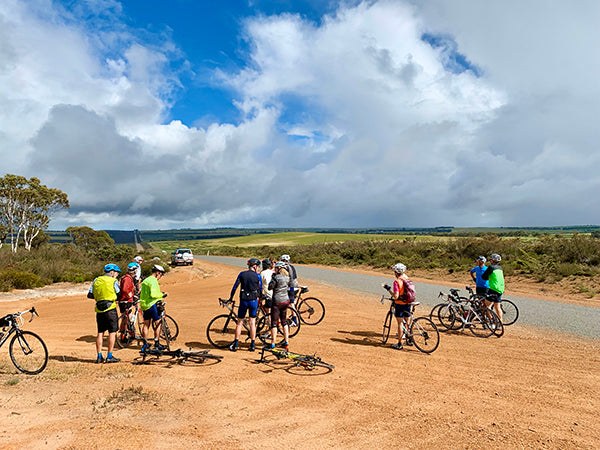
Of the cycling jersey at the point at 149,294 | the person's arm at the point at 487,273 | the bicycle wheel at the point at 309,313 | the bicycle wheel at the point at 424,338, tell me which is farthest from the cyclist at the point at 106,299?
the person's arm at the point at 487,273

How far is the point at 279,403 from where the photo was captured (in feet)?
20.4

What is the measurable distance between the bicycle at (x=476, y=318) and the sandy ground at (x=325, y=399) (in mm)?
506

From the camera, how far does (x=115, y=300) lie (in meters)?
8.09

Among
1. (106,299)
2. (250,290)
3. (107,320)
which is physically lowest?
(107,320)

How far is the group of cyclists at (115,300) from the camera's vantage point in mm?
7891

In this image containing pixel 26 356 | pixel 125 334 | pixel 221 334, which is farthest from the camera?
pixel 221 334

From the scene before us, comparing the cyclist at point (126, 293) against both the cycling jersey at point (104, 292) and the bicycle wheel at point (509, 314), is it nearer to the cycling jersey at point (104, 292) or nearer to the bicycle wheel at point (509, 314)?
the cycling jersey at point (104, 292)

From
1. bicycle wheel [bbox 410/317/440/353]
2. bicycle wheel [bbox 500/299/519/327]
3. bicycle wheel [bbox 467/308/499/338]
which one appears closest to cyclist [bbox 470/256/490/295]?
bicycle wheel [bbox 467/308/499/338]

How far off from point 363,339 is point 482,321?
3509 mm

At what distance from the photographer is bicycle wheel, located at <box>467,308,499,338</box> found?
1045cm

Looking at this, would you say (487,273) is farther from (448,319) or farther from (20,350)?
(20,350)

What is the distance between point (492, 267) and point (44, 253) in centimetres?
3457

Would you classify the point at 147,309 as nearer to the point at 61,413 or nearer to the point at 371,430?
the point at 61,413

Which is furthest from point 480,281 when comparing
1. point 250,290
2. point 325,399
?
point 250,290
